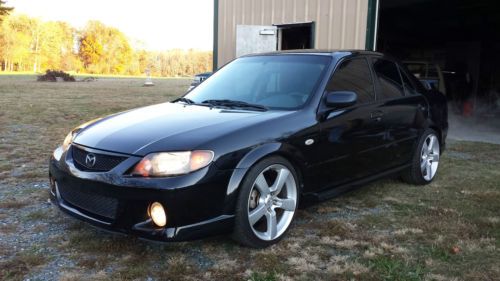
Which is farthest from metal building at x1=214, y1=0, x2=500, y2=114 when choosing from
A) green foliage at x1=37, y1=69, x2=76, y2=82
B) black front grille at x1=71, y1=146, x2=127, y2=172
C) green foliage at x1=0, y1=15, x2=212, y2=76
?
green foliage at x1=0, y1=15, x2=212, y2=76

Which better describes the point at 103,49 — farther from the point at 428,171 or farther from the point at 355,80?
the point at 355,80

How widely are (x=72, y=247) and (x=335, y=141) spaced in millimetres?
2220

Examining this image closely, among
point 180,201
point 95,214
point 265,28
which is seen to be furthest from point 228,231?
point 265,28

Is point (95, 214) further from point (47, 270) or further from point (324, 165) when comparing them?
point (324, 165)

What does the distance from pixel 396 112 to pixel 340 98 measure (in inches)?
43.6

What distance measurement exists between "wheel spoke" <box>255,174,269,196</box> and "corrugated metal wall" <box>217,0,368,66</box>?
5.98m

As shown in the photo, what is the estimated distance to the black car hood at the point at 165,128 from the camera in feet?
10.2

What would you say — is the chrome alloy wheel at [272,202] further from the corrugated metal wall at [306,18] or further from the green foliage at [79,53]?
the green foliage at [79,53]

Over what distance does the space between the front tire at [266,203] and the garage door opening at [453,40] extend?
34.7 feet

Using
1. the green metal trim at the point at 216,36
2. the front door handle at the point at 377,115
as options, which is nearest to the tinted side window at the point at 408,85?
the front door handle at the point at 377,115

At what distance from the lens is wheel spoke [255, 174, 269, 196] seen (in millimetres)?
3335

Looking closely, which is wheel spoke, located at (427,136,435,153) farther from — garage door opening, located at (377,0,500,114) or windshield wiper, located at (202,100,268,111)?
garage door opening, located at (377,0,500,114)

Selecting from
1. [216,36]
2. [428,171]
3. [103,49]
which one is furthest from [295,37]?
[103,49]

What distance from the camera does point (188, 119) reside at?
359 centimetres
